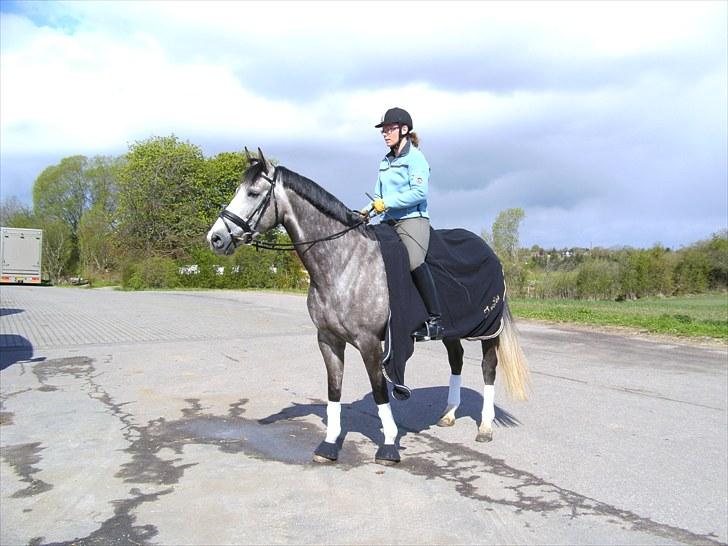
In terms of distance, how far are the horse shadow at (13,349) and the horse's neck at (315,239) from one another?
7452 millimetres

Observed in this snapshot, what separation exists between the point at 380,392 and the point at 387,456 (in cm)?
53

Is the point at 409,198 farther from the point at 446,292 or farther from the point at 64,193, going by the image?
the point at 64,193

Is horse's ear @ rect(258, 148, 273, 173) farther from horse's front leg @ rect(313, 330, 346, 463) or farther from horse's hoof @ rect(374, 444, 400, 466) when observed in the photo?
horse's hoof @ rect(374, 444, 400, 466)

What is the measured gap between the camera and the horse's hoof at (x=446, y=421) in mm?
6379

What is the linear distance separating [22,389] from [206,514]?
18.5 ft

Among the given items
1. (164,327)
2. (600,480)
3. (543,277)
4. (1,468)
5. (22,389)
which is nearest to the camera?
(600,480)

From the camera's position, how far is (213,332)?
14.8m

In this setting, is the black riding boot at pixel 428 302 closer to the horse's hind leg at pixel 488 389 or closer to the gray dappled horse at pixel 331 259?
the gray dappled horse at pixel 331 259

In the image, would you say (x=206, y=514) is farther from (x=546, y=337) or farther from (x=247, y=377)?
(x=546, y=337)

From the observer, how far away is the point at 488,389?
6.22 meters

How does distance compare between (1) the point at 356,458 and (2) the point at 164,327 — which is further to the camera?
(2) the point at 164,327

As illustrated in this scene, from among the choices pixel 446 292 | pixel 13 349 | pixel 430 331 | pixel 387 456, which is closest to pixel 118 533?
pixel 387 456

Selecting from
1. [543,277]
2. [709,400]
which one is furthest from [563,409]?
[543,277]

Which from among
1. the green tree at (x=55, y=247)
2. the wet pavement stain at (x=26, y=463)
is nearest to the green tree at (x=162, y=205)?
the green tree at (x=55, y=247)
